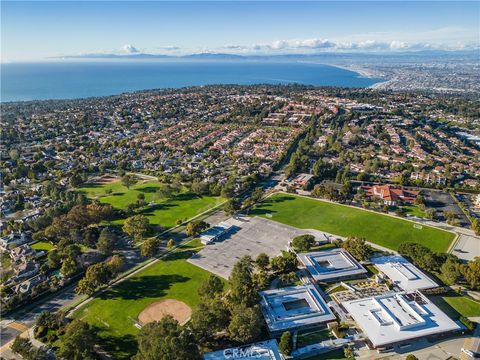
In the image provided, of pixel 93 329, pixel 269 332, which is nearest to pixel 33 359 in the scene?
pixel 93 329

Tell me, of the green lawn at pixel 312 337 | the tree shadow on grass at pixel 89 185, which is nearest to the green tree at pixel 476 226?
the green lawn at pixel 312 337

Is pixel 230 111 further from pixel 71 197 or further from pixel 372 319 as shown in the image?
pixel 372 319

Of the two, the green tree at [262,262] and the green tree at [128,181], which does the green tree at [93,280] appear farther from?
the green tree at [128,181]

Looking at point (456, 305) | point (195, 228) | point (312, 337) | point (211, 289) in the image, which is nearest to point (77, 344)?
point (211, 289)

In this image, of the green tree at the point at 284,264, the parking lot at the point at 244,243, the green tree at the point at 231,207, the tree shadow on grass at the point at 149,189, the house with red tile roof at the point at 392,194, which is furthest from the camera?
the tree shadow on grass at the point at 149,189

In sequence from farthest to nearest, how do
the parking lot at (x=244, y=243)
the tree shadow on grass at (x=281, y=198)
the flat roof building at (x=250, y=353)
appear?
1. the tree shadow on grass at (x=281, y=198)
2. the parking lot at (x=244, y=243)
3. the flat roof building at (x=250, y=353)

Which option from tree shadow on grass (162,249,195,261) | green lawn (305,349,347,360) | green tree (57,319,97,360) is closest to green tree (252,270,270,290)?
green lawn (305,349,347,360)
